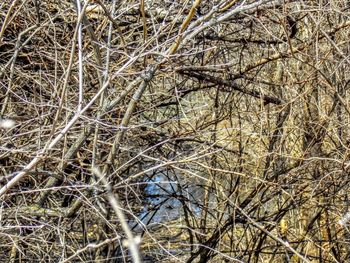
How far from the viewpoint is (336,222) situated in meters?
5.07

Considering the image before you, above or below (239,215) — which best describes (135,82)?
above

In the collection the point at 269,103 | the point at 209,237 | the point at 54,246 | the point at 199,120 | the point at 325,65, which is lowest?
the point at 54,246

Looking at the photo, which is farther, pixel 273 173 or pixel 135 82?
pixel 273 173

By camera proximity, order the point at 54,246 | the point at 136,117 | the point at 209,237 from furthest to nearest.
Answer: the point at 209,237 < the point at 136,117 < the point at 54,246

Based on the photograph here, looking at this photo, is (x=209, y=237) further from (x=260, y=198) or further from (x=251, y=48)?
(x=251, y=48)

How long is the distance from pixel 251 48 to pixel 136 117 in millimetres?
1286

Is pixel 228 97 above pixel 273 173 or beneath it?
above

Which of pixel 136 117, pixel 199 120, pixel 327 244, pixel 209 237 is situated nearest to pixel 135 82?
pixel 136 117

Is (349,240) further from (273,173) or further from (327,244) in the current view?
(273,173)

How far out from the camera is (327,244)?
17.1 ft

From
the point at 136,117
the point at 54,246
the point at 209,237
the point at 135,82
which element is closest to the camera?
the point at 54,246

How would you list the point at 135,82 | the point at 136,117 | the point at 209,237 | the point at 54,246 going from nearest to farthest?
the point at 54,246, the point at 135,82, the point at 136,117, the point at 209,237

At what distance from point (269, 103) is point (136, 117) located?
1.23 m

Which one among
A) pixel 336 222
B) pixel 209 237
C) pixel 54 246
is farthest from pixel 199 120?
pixel 54 246
